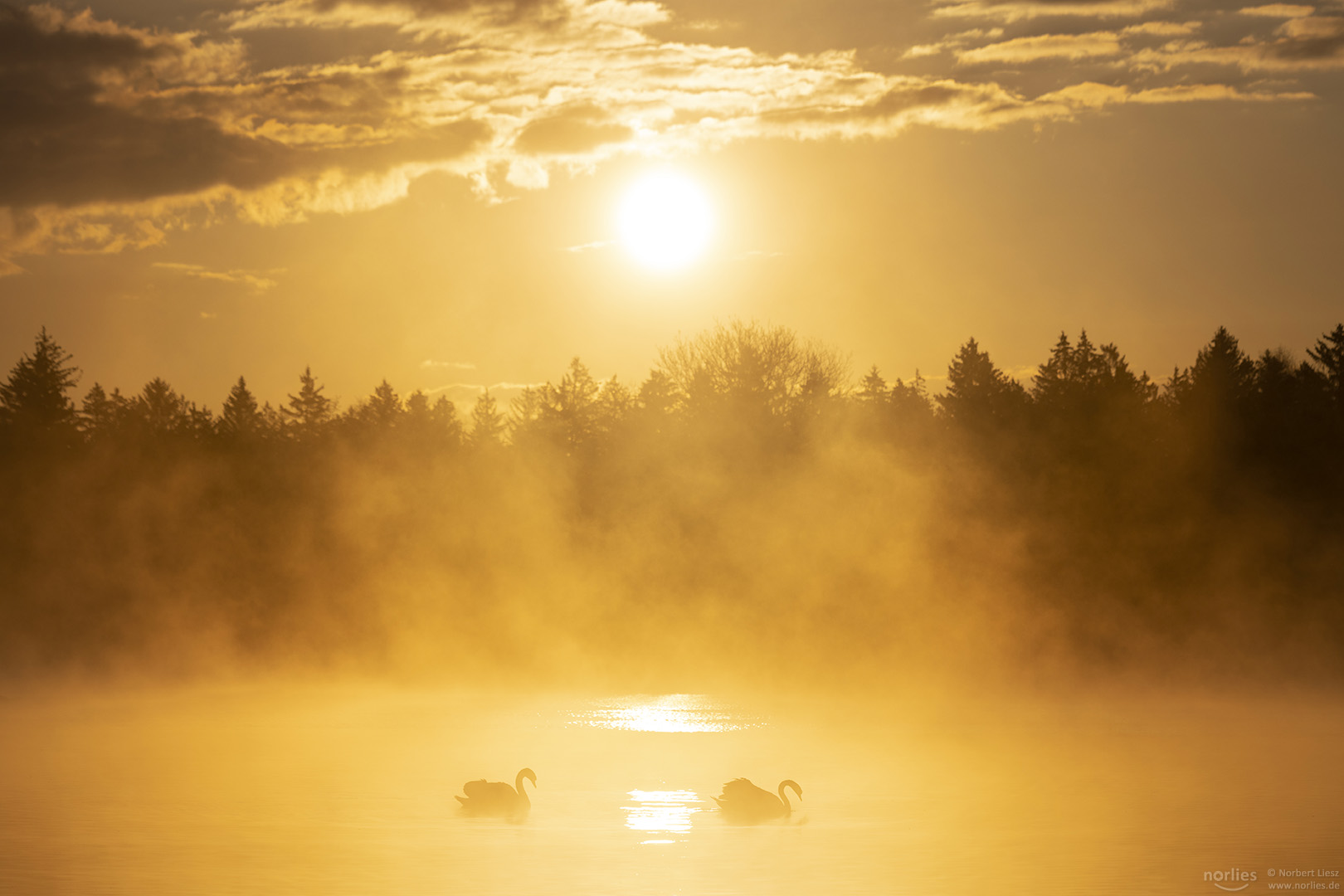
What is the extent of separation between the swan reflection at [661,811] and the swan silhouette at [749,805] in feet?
1.29

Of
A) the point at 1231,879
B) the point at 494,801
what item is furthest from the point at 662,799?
the point at 1231,879

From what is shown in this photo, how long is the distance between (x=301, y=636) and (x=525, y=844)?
22437 millimetres

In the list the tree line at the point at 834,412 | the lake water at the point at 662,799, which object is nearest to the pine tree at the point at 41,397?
the tree line at the point at 834,412

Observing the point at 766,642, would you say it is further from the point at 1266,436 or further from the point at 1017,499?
the point at 1266,436

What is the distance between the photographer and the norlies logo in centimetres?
983

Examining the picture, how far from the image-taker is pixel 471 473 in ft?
117

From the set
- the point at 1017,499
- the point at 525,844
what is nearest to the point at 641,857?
the point at 525,844

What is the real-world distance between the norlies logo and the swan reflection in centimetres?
422

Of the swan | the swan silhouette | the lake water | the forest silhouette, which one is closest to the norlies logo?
the lake water

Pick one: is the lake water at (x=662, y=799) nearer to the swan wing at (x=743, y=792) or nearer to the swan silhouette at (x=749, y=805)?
the swan silhouette at (x=749, y=805)

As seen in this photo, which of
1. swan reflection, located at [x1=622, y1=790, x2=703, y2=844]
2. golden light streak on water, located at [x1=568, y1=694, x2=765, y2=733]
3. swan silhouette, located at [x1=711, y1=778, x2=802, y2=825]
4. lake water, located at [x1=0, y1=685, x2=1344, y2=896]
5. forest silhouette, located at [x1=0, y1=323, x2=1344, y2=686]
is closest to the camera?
lake water, located at [x1=0, y1=685, x2=1344, y2=896]

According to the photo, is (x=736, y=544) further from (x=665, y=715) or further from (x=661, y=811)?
(x=661, y=811)

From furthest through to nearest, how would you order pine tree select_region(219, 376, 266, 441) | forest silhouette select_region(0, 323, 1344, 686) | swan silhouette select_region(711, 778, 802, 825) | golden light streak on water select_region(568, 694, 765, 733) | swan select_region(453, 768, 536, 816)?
pine tree select_region(219, 376, 266, 441), forest silhouette select_region(0, 323, 1344, 686), golden light streak on water select_region(568, 694, 765, 733), swan select_region(453, 768, 536, 816), swan silhouette select_region(711, 778, 802, 825)

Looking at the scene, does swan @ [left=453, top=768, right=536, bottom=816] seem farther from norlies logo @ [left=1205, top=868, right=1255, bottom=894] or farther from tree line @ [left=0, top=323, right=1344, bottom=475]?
tree line @ [left=0, top=323, right=1344, bottom=475]
